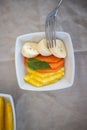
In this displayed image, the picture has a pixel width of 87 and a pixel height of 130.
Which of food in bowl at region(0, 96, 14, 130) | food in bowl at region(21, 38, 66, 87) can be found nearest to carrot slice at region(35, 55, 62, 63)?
food in bowl at region(21, 38, 66, 87)

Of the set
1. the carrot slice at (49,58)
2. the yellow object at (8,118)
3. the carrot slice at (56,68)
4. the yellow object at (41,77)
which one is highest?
the carrot slice at (49,58)

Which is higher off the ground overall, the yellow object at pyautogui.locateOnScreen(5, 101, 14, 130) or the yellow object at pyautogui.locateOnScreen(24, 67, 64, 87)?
the yellow object at pyautogui.locateOnScreen(24, 67, 64, 87)

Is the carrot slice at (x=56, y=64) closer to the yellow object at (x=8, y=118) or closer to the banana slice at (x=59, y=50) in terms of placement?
the banana slice at (x=59, y=50)

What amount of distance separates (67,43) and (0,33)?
0.23 metres

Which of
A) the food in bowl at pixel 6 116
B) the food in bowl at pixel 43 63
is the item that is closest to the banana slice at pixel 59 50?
the food in bowl at pixel 43 63

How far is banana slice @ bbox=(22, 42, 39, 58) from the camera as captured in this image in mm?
611

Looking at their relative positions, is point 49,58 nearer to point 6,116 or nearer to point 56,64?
point 56,64

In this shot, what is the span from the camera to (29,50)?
62 cm

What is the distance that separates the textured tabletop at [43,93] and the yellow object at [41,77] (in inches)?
2.0

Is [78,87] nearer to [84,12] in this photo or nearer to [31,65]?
[31,65]

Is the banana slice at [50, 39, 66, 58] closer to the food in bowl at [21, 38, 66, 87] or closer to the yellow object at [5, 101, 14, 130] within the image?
the food in bowl at [21, 38, 66, 87]

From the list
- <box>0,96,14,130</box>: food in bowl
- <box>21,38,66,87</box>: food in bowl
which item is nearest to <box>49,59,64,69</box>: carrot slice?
<box>21,38,66,87</box>: food in bowl

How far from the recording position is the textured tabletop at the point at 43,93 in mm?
630

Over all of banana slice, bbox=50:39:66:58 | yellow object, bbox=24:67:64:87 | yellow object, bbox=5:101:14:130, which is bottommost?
yellow object, bbox=5:101:14:130
